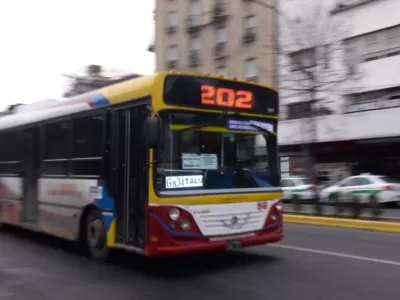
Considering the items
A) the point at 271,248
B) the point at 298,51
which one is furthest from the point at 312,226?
the point at 298,51

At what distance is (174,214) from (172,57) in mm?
37278

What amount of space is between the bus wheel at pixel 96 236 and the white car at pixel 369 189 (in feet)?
44.3

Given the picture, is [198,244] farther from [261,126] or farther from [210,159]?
[261,126]

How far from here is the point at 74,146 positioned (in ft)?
31.5

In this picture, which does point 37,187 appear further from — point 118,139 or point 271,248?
point 271,248

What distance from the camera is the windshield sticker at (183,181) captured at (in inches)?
299

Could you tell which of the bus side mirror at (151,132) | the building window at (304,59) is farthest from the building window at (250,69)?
the bus side mirror at (151,132)

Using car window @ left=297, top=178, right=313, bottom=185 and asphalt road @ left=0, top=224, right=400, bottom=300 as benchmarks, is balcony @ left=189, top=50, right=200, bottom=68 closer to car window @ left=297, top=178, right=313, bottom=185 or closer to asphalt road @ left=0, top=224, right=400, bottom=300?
car window @ left=297, top=178, right=313, bottom=185

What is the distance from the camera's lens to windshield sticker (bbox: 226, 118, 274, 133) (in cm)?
830

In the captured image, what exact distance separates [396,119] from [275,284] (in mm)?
20519

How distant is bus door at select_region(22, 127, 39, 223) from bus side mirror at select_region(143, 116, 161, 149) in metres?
4.60

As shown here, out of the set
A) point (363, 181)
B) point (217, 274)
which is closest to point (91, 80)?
point (363, 181)

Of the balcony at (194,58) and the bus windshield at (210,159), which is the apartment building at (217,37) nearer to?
the balcony at (194,58)

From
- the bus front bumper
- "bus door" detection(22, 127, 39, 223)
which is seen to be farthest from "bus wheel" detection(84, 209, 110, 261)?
"bus door" detection(22, 127, 39, 223)
